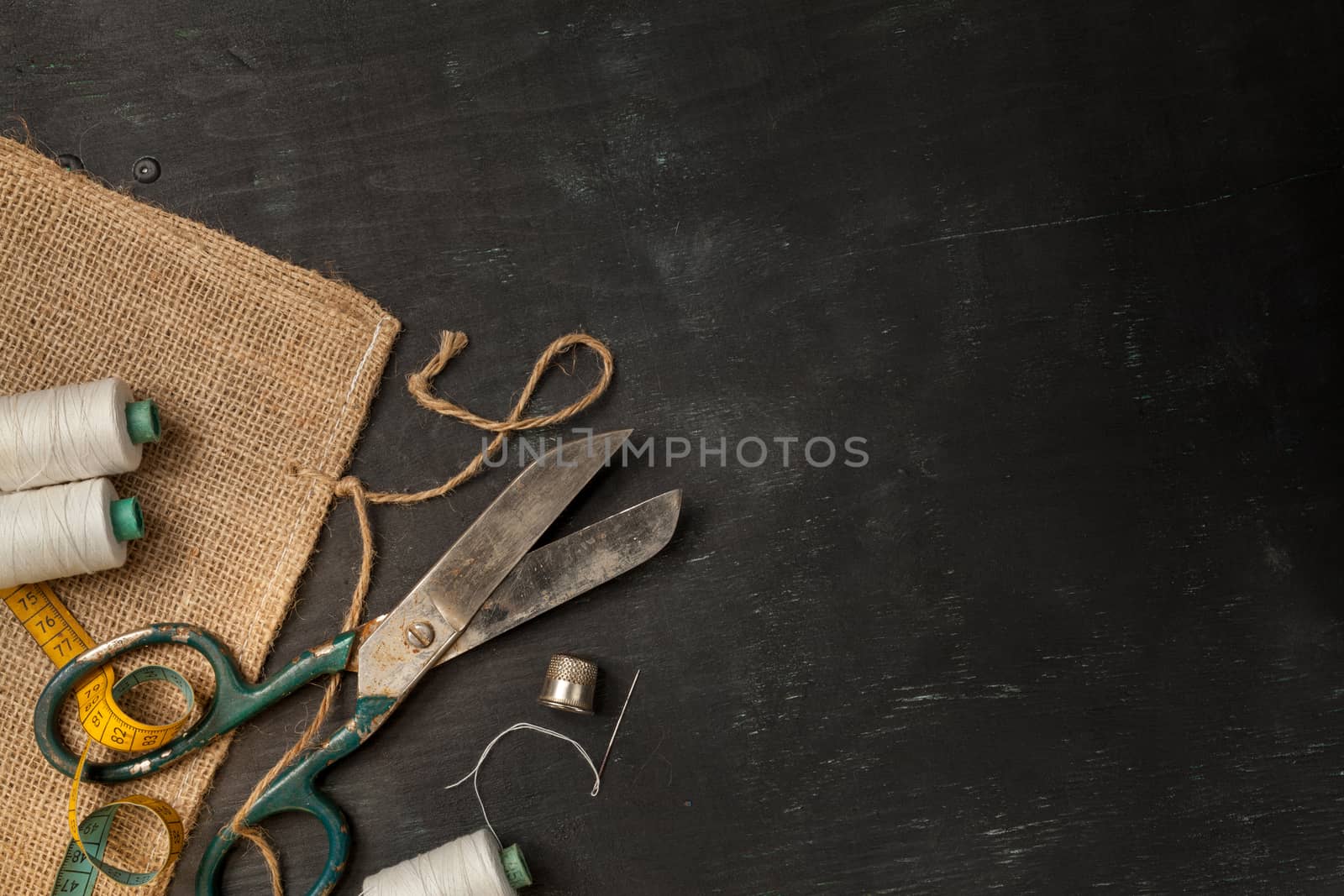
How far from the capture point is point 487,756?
4.10 feet

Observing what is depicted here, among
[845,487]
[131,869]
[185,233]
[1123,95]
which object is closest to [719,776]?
[845,487]

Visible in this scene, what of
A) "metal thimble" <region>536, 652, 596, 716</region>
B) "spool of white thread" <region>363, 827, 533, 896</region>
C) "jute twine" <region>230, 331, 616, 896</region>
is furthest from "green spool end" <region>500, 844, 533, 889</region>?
"jute twine" <region>230, 331, 616, 896</region>

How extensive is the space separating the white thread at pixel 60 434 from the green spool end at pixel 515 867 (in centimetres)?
65

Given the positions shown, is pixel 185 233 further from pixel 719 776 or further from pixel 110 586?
pixel 719 776

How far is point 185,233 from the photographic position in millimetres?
1263

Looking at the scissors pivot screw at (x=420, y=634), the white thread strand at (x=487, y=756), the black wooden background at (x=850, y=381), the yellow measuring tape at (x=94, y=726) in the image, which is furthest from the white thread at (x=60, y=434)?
the white thread strand at (x=487, y=756)

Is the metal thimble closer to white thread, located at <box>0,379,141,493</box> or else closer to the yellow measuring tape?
the yellow measuring tape

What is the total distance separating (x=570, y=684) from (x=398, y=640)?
21cm

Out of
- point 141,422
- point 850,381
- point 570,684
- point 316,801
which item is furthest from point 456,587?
point 850,381

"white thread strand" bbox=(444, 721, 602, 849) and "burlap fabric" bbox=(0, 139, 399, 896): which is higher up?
"burlap fabric" bbox=(0, 139, 399, 896)

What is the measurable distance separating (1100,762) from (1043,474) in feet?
1.28

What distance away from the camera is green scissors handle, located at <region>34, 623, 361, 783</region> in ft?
3.79

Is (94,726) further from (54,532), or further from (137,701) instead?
(54,532)

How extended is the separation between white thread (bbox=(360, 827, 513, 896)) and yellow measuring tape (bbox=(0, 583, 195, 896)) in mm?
273
